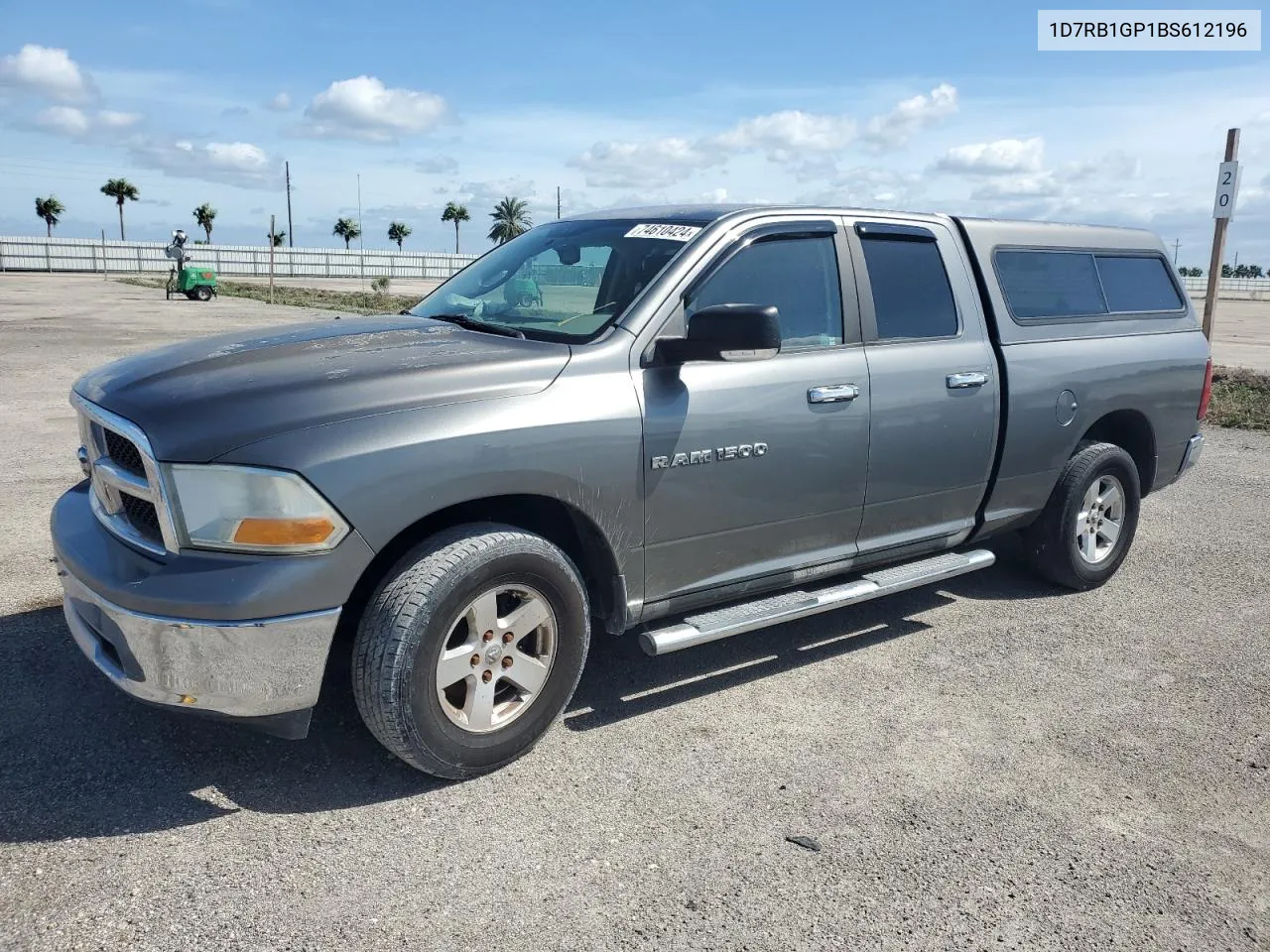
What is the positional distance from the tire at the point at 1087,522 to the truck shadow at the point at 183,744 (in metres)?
1.51

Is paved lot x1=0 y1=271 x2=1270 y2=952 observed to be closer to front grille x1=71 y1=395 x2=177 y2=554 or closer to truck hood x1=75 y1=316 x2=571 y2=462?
front grille x1=71 y1=395 x2=177 y2=554

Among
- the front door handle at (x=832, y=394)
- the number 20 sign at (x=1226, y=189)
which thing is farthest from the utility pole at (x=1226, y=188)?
the front door handle at (x=832, y=394)

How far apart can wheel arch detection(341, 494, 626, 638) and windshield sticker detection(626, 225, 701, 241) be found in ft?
4.00

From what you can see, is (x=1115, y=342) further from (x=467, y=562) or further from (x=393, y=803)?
(x=393, y=803)

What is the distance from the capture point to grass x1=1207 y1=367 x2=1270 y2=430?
435 inches

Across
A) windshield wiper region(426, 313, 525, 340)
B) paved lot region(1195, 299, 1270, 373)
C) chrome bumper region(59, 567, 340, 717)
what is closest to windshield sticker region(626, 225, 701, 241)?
windshield wiper region(426, 313, 525, 340)

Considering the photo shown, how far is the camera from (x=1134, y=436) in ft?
19.3

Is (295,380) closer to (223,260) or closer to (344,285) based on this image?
(344,285)

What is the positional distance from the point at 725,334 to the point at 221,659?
74.3 inches

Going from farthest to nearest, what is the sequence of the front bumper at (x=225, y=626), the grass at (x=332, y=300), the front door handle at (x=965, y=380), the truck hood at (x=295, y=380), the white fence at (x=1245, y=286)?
the white fence at (x=1245, y=286) < the grass at (x=332, y=300) < the front door handle at (x=965, y=380) < the truck hood at (x=295, y=380) < the front bumper at (x=225, y=626)

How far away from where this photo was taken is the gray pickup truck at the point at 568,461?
3014 millimetres

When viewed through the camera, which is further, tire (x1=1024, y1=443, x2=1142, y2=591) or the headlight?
tire (x1=1024, y1=443, x2=1142, y2=591)

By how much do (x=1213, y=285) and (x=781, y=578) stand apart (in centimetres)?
1233

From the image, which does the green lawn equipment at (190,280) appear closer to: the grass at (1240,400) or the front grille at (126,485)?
the grass at (1240,400)
